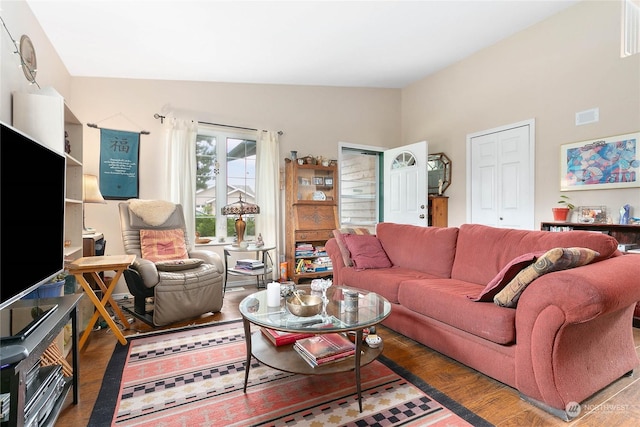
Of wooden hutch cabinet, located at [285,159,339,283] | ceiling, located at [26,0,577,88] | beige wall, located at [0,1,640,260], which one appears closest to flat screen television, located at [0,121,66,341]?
beige wall, located at [0,1,640,260]

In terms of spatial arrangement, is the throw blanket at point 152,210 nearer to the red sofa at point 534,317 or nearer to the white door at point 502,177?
the red sofa at point 534,317

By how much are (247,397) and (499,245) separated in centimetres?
199

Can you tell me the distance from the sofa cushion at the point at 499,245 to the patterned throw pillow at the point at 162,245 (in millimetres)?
2627

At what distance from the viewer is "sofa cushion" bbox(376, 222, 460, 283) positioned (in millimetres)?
2816

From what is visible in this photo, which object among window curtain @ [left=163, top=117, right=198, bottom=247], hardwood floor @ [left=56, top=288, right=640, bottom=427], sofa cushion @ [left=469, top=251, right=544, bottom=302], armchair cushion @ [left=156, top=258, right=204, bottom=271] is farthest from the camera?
window curtain @ [left=163, top=117, right=198, bottom=247]

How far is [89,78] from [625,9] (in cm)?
457

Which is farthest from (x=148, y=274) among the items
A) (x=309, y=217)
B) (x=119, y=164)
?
(x=309, y=217)

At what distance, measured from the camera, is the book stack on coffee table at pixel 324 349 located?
173 cm

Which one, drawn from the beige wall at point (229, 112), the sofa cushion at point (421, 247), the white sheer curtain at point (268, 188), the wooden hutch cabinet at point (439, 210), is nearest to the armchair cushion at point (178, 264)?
the beige wall at point (229, 112)

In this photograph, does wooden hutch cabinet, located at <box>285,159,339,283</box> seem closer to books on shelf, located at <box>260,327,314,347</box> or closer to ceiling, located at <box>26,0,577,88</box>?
ceiling, located at <box>26,0,577,88</box>

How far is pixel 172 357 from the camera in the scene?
7.28ft

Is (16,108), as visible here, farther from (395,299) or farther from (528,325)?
(528,325)

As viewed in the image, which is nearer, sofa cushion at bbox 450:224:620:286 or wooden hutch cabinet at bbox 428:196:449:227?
sofa cushion at bbox 450:224:620:286

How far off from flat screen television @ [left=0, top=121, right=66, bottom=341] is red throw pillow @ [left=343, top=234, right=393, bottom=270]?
7.36 ft
